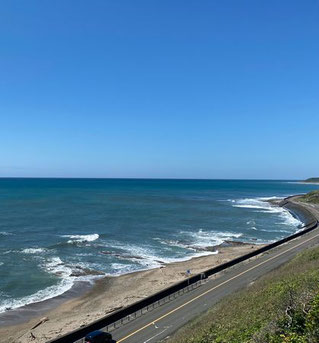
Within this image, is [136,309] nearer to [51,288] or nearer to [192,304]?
[192,304]

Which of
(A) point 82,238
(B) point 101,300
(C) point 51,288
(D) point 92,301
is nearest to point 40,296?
(C) point 51,288

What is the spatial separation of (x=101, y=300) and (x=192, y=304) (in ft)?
32.4

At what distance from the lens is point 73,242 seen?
51219 millimetres

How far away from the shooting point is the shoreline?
23.9 m

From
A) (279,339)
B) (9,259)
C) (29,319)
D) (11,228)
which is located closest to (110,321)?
(29,319)

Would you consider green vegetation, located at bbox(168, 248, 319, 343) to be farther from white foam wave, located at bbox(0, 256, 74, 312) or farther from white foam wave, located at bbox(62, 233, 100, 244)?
white foam wave, located at bbox(62, 233, 100, 244)

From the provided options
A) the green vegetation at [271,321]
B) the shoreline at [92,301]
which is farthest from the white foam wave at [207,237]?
the green vegetation at [271,321]

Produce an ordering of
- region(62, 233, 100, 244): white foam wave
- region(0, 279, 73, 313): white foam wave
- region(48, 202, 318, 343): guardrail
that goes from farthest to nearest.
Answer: region(62, 233, 100, 244): white foam wave → region(0, 279, 73, 313): white foam wave → region(48, 202, 318, 343): guardrail

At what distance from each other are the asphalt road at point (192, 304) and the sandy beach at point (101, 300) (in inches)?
186

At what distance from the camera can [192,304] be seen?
82.4 ft

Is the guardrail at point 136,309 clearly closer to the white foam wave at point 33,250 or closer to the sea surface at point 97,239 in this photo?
the sea surface at point 97,239

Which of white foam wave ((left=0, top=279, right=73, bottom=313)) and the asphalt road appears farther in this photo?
white foam wave ((left=0, top=279, right=73, bottom=313))

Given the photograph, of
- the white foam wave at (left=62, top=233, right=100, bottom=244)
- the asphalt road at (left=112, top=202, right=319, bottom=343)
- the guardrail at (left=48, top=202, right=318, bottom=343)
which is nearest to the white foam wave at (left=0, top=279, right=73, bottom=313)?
the guardrail at (left=48, top=202, right=318, bottom=343)

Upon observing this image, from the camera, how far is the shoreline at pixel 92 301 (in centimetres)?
2389
